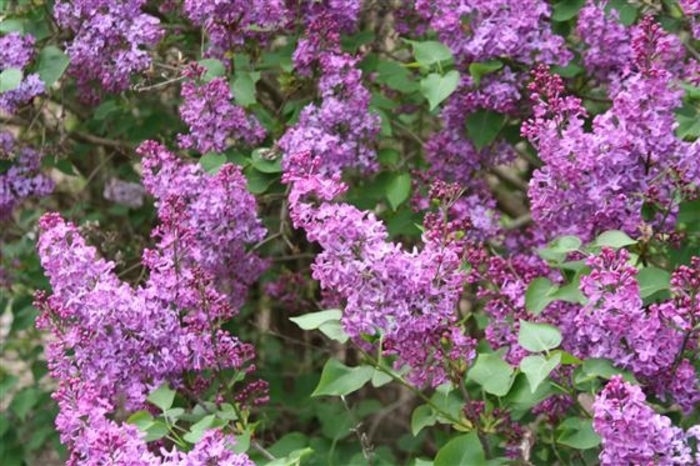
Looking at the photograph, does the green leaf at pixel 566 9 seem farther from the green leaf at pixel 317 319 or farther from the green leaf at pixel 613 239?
the green leaf at pixel 317 319

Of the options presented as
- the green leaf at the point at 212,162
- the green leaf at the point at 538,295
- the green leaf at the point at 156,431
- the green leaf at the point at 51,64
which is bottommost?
the green leaf at the point at 156,431

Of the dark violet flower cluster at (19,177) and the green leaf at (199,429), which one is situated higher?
the green leaf at (199,429)

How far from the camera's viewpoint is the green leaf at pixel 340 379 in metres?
2.47

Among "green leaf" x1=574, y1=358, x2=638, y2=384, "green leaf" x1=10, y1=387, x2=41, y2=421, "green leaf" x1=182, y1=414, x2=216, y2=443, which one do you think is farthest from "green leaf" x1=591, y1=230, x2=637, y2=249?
"green leaf" x1=10, y1=387, x2=41, y2=421

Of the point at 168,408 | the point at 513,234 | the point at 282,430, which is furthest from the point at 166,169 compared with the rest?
the point at 282,430

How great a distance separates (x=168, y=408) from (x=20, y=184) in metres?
1.27

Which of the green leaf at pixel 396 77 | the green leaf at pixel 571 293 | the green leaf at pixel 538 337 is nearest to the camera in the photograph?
the green leaf at pixel 538 337

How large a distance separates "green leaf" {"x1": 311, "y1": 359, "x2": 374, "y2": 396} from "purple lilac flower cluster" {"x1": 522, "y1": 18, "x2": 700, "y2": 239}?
50cm

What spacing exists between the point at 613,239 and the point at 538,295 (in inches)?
8.9

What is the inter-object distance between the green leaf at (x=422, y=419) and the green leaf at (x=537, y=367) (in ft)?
1.20

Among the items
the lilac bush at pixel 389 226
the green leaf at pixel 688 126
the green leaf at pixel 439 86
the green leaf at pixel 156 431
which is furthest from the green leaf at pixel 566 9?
the green leaf at pixel 156 431

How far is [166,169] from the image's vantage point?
113 inches

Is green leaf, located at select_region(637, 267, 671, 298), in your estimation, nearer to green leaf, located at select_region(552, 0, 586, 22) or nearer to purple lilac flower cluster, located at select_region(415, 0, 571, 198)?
purple lilac flower cluster, located at select_region(415, 0, 571, 198)

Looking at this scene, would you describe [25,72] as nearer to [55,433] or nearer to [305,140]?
[305,140]
